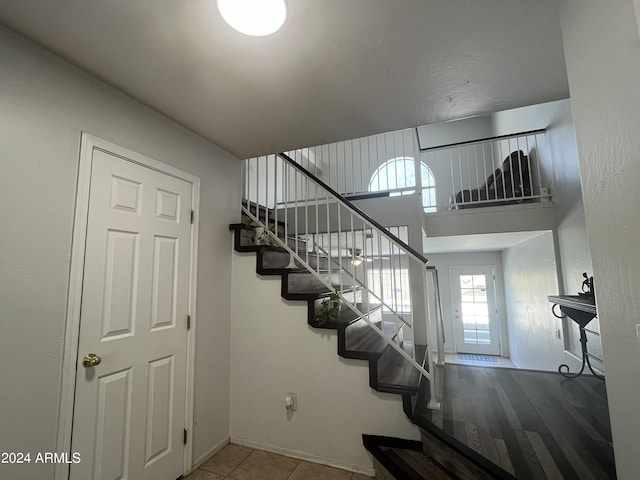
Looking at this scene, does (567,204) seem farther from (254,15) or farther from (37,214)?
(37,214)

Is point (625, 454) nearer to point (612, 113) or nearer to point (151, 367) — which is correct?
point (612, 113)

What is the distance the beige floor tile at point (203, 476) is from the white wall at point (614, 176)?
215 centimetres

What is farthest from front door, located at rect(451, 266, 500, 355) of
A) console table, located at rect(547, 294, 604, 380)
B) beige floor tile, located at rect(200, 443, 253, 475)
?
beige floor tile, located at rect(200, 443, 253, 475)

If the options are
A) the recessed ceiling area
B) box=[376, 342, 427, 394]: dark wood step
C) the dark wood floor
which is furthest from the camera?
the recessed ceiling area

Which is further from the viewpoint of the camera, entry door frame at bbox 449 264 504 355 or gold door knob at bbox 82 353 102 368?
entry door frame at bbox 449 264 504 355

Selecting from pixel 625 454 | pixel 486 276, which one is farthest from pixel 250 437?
pixel 486 276

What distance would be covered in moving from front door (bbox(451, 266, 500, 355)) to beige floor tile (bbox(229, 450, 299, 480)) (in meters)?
5.77

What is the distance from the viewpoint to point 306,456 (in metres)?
2.13

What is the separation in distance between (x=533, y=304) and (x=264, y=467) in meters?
4.34

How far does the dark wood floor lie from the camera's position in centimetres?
148

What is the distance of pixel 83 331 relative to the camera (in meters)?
1.45

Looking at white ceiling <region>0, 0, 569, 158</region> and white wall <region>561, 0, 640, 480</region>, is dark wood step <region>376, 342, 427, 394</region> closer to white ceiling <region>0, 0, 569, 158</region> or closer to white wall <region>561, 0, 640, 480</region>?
white wall <region>561, 0, 640, 480</region>

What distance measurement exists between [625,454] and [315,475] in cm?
179

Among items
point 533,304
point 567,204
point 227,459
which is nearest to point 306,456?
point 227,459
